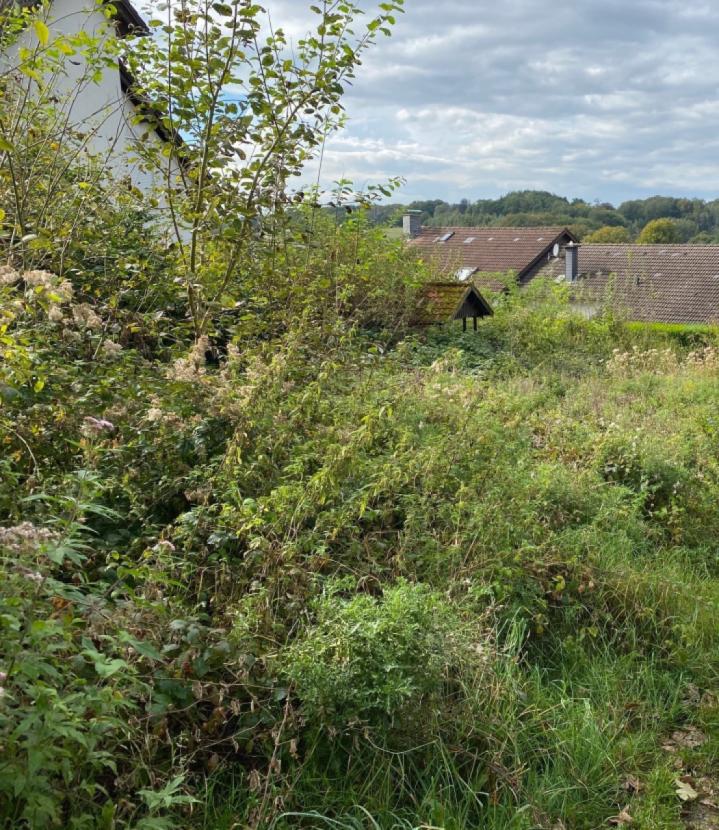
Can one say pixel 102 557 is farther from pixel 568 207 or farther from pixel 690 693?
pixel 568 207

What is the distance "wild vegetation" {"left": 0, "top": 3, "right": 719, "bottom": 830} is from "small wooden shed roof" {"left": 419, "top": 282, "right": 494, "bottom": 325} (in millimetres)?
5901

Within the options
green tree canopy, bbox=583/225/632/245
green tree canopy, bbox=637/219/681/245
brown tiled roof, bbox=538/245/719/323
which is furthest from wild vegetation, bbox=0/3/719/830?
green tree canopy, bbox=637/219/681/245

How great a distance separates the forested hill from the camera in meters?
60.2

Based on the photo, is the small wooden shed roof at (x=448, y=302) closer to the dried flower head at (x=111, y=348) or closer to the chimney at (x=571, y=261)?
the dried flower head at (x=111, y=348)

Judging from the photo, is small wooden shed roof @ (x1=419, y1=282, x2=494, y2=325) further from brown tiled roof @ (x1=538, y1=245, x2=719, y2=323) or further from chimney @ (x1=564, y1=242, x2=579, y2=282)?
chimney @ (x1=564, y1=242, x2=579, y2=282)

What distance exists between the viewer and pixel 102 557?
337 centimetres

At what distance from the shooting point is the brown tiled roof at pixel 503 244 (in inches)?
1494

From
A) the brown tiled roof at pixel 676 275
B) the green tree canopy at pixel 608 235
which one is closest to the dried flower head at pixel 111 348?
the brown tiled roof at pixel 676 275

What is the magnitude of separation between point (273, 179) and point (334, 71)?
806 mm

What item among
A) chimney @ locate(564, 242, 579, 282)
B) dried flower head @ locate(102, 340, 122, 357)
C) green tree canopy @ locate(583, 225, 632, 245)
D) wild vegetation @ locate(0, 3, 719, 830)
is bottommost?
wild vegetation @ locate(0, 3, 719, 830)

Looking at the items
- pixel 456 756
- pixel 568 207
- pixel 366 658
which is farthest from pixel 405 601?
pixel 568 207

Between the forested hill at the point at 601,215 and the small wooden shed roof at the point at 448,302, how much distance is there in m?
41.9

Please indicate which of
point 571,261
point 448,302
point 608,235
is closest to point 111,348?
point 448,302

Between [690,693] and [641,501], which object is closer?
[690,693]
